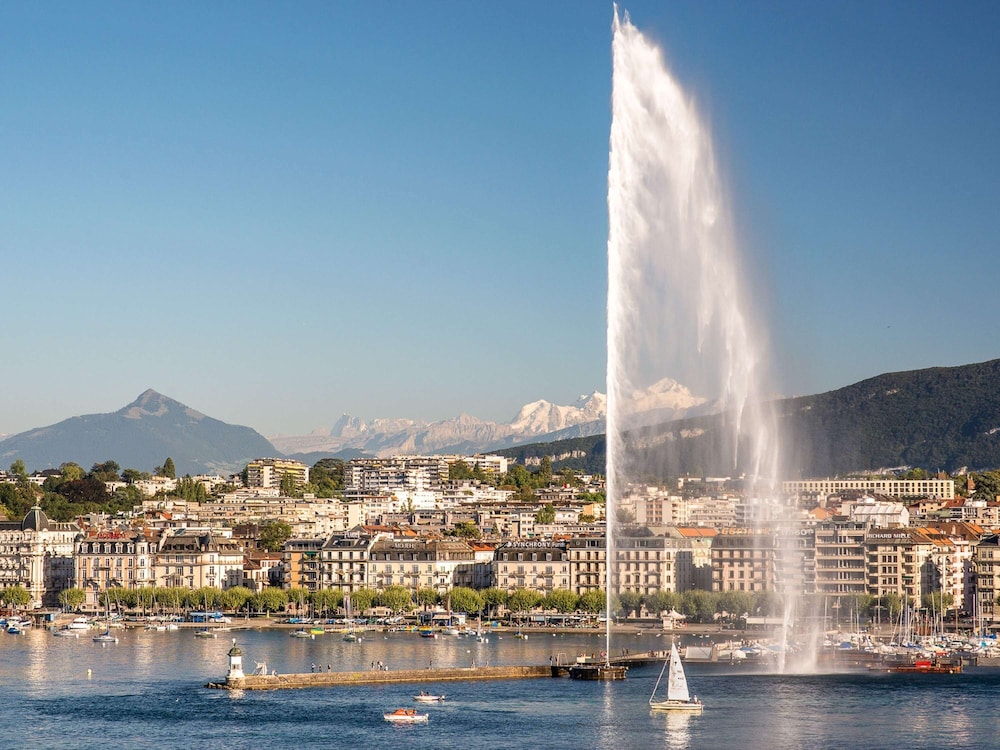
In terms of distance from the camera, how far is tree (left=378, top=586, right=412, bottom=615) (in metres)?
95.0

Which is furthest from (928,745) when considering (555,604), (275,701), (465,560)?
(465,560)

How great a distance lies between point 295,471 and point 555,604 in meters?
108

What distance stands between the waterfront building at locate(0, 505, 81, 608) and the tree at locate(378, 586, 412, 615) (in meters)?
21.2

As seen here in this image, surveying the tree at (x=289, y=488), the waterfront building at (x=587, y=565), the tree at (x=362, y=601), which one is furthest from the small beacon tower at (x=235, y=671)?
the tree at (x=289, y=488)

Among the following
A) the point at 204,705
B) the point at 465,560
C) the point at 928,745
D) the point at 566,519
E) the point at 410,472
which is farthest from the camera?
the point at 410,472

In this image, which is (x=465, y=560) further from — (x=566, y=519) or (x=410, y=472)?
(x=410, y=472)

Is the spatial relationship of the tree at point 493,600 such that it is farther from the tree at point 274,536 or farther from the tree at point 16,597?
the tree at point 16,597

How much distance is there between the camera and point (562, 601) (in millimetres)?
92750

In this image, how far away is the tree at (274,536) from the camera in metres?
116

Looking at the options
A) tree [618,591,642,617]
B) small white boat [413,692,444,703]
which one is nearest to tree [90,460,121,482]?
tree [618,591,642,617]

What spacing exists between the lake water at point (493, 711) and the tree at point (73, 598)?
34.0 meters

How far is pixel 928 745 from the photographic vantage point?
44.1 m

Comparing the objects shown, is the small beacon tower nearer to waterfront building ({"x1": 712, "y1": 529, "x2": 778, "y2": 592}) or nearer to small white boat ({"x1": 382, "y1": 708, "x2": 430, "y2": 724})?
small white boat ({"x1": 382, "y1": 708, "x2": 430, "y2": 724})

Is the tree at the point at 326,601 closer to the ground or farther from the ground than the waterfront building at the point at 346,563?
closer to the ground
